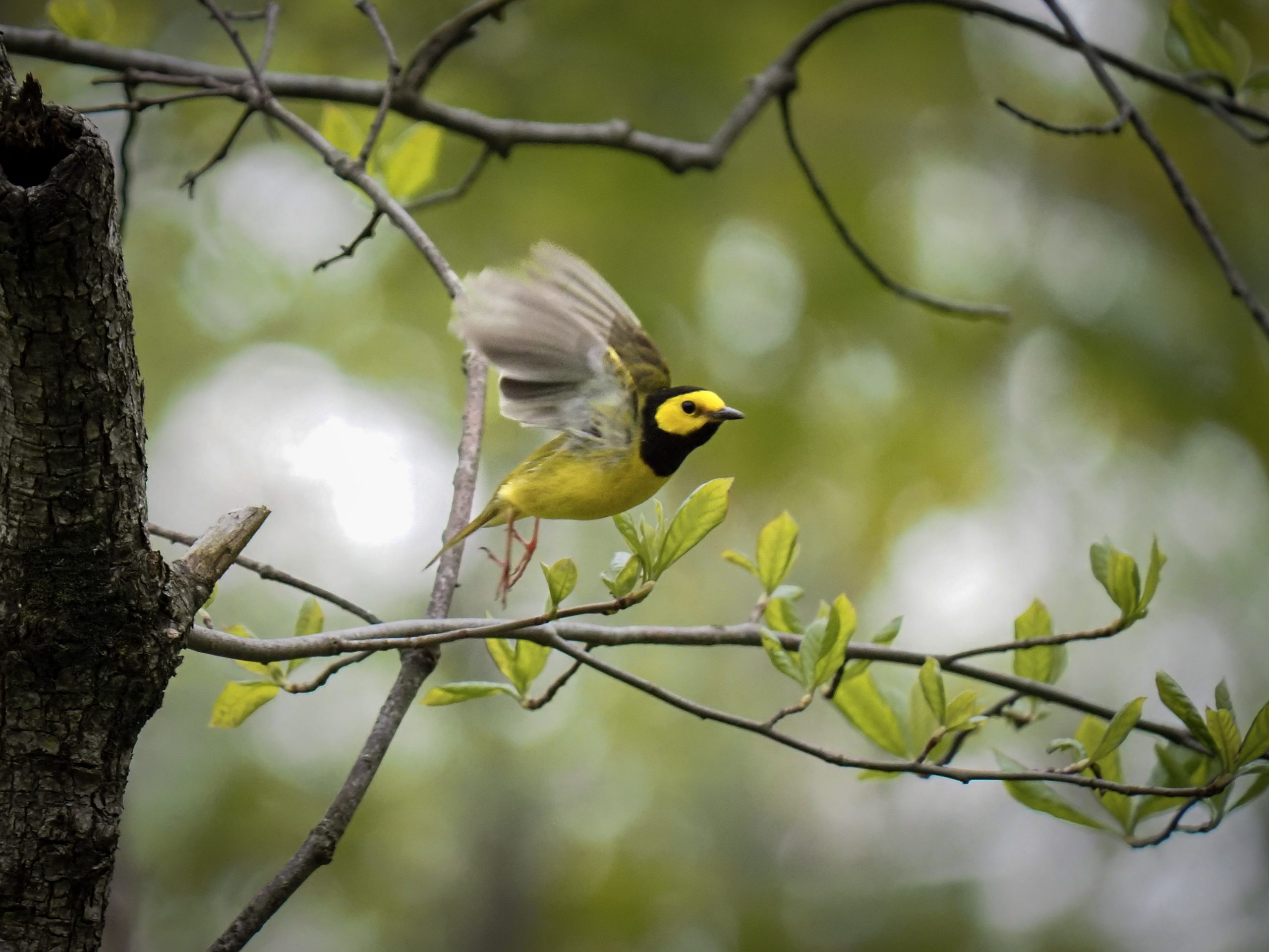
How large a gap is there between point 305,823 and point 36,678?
3.94 metres

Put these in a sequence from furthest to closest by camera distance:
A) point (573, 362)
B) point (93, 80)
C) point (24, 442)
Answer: point (93, 80)
point (573, 362)
point (24, 442)

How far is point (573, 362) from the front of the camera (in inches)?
44.4

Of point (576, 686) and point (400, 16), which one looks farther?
point (576, 686)

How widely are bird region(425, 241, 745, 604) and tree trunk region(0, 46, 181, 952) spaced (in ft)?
1.27

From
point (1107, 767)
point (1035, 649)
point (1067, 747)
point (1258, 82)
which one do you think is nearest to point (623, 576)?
point (1067, 747)

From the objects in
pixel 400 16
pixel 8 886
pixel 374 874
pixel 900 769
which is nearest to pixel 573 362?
pixel 900 769

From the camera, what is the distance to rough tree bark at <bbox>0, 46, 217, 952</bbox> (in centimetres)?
65

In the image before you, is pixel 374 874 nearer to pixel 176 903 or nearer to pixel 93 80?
pixel 176 903

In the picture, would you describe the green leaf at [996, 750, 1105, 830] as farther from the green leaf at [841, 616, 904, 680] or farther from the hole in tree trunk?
the hole in tree trunk

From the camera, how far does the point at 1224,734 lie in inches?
41.1

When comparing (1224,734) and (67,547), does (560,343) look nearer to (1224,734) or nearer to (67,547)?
(67,547)

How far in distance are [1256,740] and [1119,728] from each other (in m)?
0.13

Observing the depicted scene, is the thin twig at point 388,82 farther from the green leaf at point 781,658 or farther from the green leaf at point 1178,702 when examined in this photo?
the green leaf at point 1178,702

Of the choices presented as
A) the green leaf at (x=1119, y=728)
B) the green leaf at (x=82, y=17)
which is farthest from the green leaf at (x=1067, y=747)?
the green leaf at (x=82, y=17)
